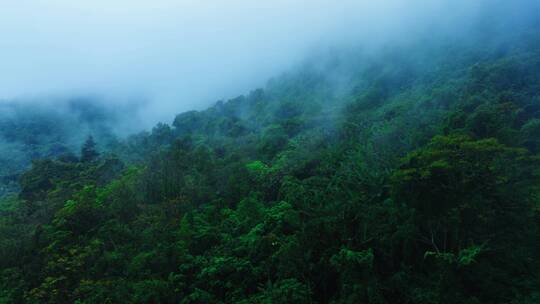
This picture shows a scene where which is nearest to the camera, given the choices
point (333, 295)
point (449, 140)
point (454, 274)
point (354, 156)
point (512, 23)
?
point (454, 274)

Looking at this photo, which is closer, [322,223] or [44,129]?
[322,223]

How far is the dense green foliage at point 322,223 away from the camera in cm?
1423

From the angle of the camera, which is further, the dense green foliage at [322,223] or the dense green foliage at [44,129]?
the dense green foliage at [44,129]

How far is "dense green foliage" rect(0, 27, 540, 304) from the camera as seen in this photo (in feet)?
46.7

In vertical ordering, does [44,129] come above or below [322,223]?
above

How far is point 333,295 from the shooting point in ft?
49.8

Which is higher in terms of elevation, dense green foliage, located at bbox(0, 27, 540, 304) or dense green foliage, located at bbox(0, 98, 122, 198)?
dense green foliage, located at bbox(0, 98, 122, 198)

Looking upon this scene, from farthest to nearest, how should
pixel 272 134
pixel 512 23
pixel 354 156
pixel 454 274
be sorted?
pixel 512 23
pixel 272 134
pixel 354 156
pixel 454 274

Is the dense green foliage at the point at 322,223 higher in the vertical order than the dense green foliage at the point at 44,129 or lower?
lower

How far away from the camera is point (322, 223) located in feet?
52.3

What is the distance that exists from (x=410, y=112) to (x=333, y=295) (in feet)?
64.5

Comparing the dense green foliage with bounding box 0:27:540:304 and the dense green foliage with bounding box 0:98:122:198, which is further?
the dense green foliage with bounding box 0:98:122:198

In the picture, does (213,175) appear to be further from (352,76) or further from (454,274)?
(352,76)

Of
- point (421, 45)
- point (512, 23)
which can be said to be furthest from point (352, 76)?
Answer: point (512, 23)
